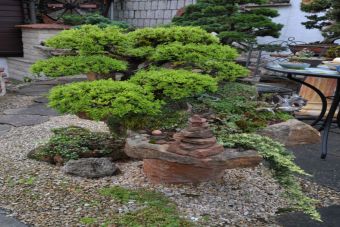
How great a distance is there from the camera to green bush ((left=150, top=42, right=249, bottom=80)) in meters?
2.81

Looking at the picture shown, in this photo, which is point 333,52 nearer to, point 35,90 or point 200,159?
point 200,159

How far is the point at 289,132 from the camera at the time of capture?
328cm

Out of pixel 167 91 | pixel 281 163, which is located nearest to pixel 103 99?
pixel 167 91

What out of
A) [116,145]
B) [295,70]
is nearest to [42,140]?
[116,145]

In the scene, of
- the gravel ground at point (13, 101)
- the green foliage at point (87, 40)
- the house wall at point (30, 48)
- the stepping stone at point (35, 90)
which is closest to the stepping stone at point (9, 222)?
the green foliage at point (87, 40)

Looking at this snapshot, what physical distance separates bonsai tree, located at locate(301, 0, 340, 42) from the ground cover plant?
2.71 metres

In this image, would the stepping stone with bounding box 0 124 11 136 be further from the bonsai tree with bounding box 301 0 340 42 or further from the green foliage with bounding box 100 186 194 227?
the bonsai tree with bounding box 301 0 340 42

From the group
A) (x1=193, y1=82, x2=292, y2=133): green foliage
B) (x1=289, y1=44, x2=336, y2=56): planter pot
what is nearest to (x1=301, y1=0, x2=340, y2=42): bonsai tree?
(x1=289, y1=44, x2=336, y2=56): planter pot

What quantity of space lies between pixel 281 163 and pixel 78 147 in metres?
1.62

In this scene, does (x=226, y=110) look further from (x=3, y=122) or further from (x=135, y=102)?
(x=3, y=122)

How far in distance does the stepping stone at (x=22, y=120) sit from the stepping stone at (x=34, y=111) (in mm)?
137

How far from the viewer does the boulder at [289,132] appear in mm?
3248

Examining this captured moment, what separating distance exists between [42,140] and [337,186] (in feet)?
8.11

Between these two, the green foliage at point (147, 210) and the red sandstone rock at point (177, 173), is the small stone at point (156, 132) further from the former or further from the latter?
the green foliage at point (147, 210)
